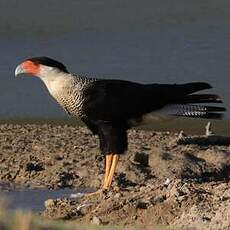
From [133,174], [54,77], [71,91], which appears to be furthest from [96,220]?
[133,174]

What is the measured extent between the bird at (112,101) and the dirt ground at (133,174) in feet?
1.76

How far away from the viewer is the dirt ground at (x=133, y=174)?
420 inches

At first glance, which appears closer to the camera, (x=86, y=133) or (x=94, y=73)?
(x=86, y=133)

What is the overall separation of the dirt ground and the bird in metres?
0.54

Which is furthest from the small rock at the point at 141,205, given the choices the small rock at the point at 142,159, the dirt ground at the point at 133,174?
the small rock at the point at 142,159

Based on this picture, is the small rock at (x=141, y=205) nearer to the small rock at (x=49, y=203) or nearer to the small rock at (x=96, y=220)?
the small rock at (x=96, y=220)

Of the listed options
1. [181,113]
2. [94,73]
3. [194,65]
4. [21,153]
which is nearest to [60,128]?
[21,153]

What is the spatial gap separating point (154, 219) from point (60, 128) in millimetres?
7184

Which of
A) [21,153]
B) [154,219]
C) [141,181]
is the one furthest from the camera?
[21,153]

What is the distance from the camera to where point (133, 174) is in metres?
13.8

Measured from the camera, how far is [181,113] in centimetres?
1248

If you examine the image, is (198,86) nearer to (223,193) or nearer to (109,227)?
(223,193)

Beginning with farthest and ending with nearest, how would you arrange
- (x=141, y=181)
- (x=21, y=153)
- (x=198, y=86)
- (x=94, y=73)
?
(x=94, y=73) < (x=21, y=153) < (x=141, y=181) < (x=198, y=86)

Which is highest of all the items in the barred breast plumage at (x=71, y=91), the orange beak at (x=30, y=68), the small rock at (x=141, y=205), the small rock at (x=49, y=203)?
the orange beak at (x=30, y=68)
